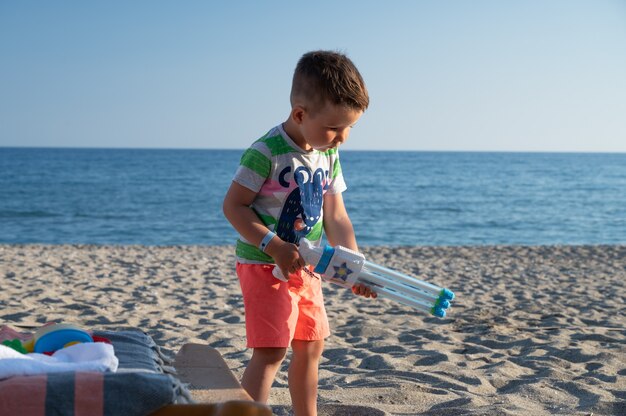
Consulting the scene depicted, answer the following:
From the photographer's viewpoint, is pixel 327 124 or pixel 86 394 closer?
pixel 86 394

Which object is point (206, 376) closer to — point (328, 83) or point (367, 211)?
point (328, 83)

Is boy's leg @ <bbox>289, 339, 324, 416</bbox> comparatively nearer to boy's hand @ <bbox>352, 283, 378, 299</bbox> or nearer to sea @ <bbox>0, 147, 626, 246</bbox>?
boy's hand @ <bbox>352, 283, 378, 299</bbox>

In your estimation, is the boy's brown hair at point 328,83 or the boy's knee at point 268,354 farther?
the boy's knee at point 268,354

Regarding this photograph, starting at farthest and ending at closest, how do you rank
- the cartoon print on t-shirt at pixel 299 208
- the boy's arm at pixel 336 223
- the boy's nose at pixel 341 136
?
the boy's arm at pixel 336 223
the cartoon print on t-shirt at pixel 299 208
the boy's nose at pixel 341 136

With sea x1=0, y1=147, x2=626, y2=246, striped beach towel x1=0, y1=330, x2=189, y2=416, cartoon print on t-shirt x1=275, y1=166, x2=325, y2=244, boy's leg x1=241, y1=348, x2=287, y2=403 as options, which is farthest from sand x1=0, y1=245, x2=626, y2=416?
sea x1=0, y1=147, x2=626, y2=246

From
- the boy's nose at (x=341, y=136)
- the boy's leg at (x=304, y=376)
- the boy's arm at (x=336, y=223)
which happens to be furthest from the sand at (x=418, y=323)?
the boy's nose at (x=341, y=136)

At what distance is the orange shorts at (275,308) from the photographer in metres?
2.59

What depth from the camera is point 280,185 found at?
2.65 m

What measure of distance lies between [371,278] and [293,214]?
420mm

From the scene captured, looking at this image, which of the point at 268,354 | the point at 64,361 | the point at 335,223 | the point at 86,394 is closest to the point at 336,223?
the point at 335,223

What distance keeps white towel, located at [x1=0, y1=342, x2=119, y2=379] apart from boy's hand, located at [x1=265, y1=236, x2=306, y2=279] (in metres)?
0.69

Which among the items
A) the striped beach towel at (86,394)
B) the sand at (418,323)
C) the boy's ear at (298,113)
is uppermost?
the boy's ear at (298,113)

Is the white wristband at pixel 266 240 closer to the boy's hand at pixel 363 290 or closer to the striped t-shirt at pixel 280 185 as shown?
the striped t-shirt at pixel 280 185

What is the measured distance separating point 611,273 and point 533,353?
15.7ft
